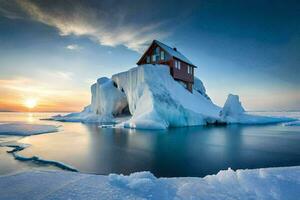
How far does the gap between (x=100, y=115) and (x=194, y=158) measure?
2894 cm

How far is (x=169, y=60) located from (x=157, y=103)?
861 cm

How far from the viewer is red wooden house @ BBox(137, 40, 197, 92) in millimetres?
26469

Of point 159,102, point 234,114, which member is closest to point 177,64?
point 159,102

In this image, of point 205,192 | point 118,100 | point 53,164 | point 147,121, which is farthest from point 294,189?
A: point 118,100

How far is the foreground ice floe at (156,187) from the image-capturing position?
316 centimetres

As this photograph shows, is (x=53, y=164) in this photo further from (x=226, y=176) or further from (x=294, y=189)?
(x=294, y=189)

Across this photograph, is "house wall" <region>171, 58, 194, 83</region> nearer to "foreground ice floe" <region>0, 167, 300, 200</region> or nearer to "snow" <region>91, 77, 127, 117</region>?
"snow" <region>91, 77, 127, 117</region>

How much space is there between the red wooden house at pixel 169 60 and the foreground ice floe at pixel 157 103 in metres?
1.68

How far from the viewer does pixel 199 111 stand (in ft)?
79.8

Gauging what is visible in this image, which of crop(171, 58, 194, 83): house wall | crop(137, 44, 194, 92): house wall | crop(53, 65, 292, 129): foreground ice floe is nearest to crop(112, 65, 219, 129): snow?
crop(53, 65, 292, 129): foreground ice floe

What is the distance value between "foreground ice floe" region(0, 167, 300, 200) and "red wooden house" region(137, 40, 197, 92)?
2319 centimetres

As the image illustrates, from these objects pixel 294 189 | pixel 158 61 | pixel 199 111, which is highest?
pixel 158 61

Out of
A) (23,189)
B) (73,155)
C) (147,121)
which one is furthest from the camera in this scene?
(147,121)

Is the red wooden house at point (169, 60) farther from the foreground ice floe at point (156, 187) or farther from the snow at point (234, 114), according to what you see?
the foreground ice floe at point (156, 187)
